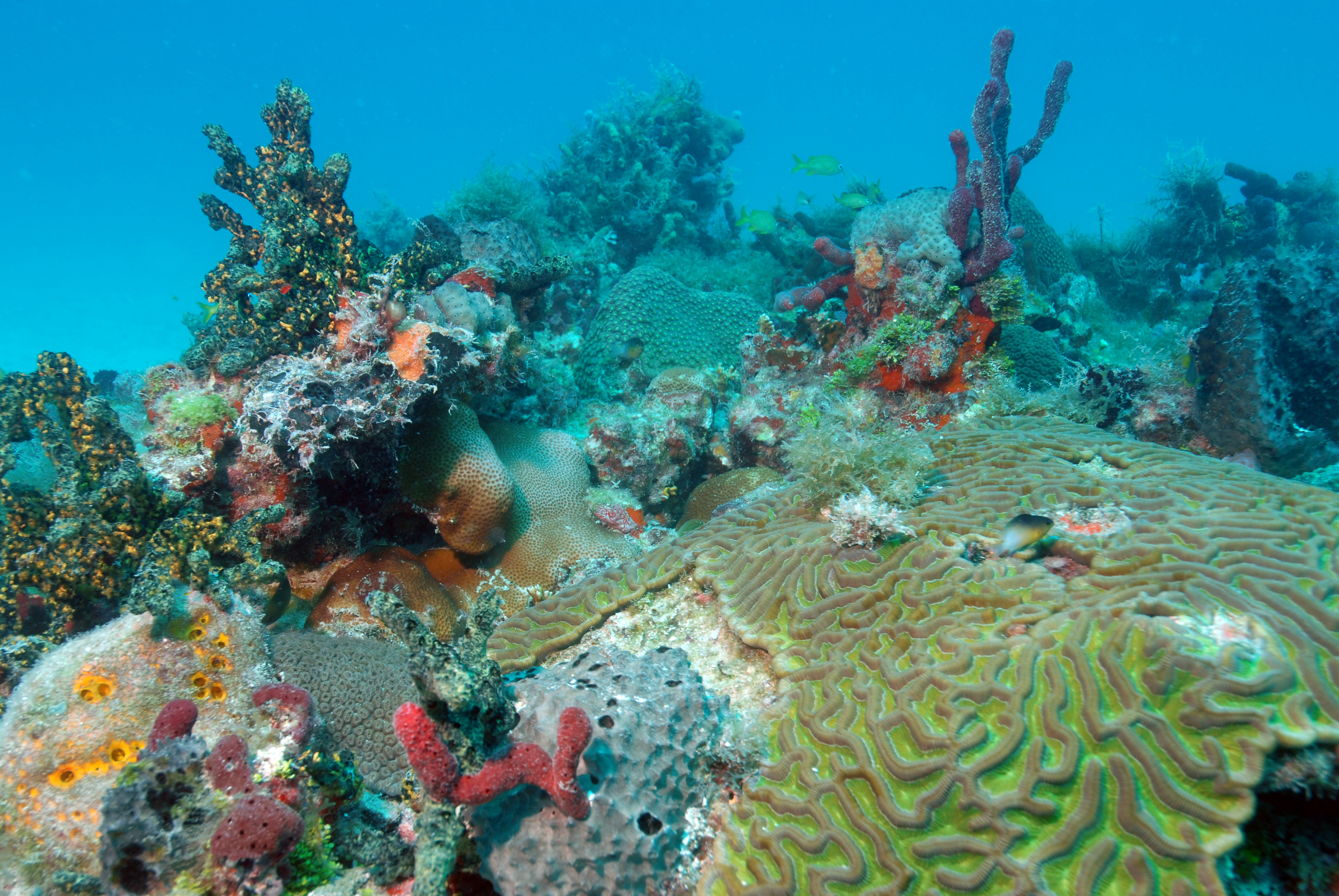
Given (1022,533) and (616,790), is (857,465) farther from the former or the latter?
(616,790)

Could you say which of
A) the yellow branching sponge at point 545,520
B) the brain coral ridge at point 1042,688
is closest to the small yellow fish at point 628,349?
the yellow branching sponge at point 545,520

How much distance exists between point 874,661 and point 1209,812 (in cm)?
131

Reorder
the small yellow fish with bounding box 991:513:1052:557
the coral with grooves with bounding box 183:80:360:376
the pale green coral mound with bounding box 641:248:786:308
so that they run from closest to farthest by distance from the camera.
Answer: the small yellow fish with bounding box 991:513:1052:557
the coral with grooves with bounding box 183:80:360:376
the pale green coral mound with bounding box 641:248:786:308

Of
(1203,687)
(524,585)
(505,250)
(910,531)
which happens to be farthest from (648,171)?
(1203,687)

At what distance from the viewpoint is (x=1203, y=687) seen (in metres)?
2.30

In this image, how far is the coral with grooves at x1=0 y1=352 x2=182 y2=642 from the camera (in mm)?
3879

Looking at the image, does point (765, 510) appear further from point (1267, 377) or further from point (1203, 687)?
point (1267, 377)

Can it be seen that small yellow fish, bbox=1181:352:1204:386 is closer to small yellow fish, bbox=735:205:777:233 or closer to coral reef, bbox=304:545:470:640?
small yellow fish, bbox=735:205:777:233

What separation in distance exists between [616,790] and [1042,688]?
1.95 m

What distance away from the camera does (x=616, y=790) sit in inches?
93.7

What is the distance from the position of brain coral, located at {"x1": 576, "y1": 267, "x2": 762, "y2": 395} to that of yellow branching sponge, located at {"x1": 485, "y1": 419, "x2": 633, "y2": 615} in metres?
2.29

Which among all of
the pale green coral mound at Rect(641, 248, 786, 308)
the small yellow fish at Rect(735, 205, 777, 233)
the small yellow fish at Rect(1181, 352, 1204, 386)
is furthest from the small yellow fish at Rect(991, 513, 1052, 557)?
the small yellow fish at Rect(735, 205, 777, 233)

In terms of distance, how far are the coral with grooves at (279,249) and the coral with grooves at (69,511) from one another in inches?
33.3

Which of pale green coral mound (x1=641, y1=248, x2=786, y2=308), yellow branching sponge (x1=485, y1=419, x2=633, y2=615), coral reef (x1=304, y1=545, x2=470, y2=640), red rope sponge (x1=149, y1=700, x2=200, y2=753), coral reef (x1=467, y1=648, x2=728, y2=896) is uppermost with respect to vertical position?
pale green coral mound (x1=641, y1=248, x2=786, y2=308)
